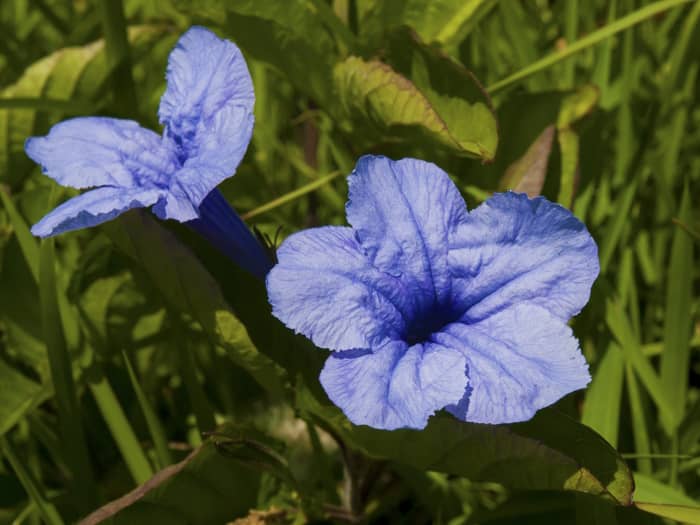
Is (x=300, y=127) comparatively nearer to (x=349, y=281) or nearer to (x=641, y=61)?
(x=641, y=61)

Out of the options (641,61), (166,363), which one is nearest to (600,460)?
(166,363)

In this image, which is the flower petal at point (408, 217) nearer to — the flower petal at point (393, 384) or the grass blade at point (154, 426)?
the flower petal at point (393, 384)

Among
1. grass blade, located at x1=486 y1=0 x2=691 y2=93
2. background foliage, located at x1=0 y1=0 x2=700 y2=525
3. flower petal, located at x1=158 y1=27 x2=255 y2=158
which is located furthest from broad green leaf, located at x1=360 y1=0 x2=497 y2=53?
flower petal, located at x1=158 y1=27 x2=255 y2=158

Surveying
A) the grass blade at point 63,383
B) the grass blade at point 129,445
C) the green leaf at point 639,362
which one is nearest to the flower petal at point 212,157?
the grass blade at point 63,383

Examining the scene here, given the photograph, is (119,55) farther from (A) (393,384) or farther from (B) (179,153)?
(A) (393,384)

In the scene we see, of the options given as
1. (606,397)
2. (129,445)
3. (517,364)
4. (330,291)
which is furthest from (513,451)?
(129,445)

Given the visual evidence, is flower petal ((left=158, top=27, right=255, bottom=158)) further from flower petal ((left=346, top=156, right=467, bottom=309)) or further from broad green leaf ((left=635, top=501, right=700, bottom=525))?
broad green leaf ((left=635, top=501, right=700, bottom=525))
